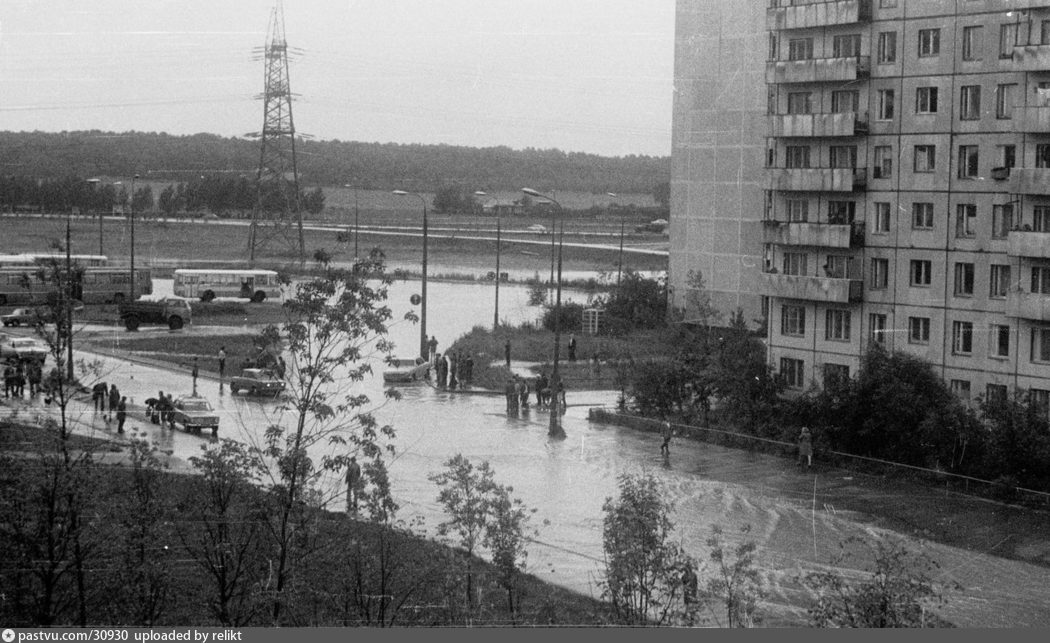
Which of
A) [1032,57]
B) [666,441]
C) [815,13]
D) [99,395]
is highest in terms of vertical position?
[815,13]

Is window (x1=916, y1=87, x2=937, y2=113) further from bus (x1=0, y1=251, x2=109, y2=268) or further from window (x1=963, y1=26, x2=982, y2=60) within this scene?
bus (x1=0, y1=251, x2=109, y2=268)

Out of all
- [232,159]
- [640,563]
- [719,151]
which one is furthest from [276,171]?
[719,151]

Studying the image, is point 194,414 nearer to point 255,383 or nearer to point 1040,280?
point 255,383

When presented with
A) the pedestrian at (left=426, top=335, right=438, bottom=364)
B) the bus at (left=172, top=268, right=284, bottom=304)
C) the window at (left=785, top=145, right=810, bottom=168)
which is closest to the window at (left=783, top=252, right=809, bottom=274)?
the window at (left=785, top=145, right=810, bottom=168)

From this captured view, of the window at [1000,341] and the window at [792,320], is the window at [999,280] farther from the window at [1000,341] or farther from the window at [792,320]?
the window at [792,320]

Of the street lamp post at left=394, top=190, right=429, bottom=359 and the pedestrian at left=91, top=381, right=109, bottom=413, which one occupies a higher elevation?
the street lamp post at left=394, top=190, right=429, bottom=359

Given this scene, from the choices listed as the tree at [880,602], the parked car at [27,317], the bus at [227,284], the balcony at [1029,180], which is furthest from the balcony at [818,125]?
the parked car at [27,317]
